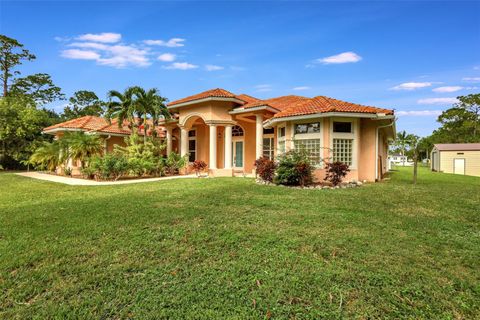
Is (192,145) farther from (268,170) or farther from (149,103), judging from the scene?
(268,170)

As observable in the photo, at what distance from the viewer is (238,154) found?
2064 cm

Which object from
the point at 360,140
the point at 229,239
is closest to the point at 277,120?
the point at 360,140

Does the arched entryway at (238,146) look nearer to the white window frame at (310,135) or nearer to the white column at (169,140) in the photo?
the white column at (169,140)

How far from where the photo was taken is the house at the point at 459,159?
30031mm

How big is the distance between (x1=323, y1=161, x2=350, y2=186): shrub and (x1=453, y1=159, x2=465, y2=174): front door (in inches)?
1119

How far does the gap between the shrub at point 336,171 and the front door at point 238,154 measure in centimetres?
895

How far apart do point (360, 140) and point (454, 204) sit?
265 inches

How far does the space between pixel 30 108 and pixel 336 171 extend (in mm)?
29038

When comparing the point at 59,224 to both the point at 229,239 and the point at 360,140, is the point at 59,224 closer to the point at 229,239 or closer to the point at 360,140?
the point at 229,239

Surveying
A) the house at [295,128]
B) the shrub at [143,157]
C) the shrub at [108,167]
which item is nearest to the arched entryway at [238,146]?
the house at [295,128]

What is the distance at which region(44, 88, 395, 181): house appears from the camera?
1327cm

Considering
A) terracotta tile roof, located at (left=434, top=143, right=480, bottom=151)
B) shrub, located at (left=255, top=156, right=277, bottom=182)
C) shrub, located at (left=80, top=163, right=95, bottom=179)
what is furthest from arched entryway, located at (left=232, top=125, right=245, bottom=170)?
terracotta tile roof, located at (left=434, top=143, right=480, bottom=151)

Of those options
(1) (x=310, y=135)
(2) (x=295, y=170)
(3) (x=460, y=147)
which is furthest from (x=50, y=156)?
(3) (x=460, y=147)

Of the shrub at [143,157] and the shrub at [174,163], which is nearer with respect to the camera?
the shrub at [143,157]
